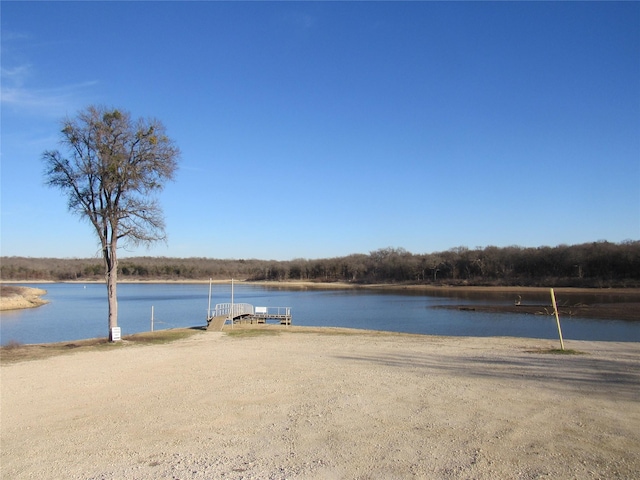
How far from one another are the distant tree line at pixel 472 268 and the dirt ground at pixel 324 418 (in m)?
35.6

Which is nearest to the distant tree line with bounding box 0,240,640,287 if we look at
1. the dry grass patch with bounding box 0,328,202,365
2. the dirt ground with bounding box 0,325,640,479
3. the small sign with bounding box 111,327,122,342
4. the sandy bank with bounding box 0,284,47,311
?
the sandy bank with bounding box 0,284,47,311

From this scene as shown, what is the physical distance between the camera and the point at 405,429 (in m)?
7.36

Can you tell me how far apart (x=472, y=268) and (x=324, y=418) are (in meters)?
104

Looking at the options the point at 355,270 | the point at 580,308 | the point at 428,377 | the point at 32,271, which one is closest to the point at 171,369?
the point at 428,377

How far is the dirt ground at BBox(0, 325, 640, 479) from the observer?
6023mm

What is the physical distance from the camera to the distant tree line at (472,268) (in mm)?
81188

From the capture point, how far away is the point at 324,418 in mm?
8039

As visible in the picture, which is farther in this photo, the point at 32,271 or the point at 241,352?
the point at 32,271

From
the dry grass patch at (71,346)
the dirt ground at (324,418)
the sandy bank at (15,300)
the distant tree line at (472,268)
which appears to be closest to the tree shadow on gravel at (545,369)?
the dirt ground at (324,418)

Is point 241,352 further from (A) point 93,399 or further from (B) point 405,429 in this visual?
(B) point 405,429

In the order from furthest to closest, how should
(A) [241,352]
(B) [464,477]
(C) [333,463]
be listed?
1. (A) [241,352]
2. (C) [333,463]
3. (B) [464,477]

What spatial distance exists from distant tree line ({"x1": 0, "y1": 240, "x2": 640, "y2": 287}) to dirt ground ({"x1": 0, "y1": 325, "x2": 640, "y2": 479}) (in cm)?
3565

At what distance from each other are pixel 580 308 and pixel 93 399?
159 feet

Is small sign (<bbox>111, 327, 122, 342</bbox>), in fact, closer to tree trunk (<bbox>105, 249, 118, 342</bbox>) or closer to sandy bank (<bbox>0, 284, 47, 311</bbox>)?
tree trunk (<bbox>105, 249, 118, 342</bbox>)
